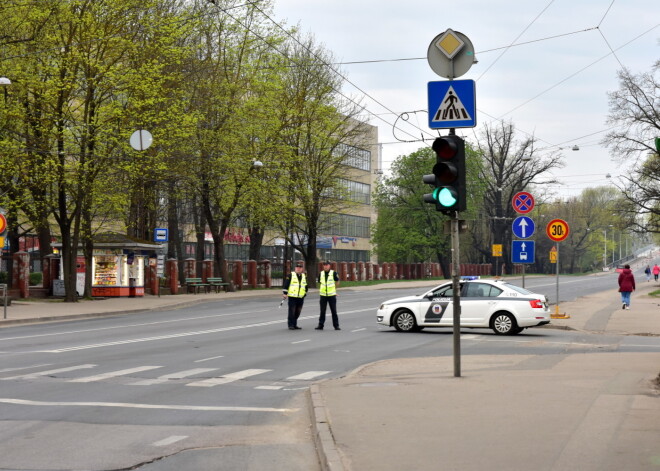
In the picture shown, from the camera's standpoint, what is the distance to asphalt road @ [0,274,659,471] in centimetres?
827

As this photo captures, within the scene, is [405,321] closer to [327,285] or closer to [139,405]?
[327,285]

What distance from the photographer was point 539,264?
136375 mm

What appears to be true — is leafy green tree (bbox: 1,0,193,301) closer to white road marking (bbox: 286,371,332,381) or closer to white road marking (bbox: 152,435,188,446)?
white road marking (bbox: 286,371,332,381)

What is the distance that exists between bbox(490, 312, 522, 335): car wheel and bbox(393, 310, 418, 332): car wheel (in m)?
2.10

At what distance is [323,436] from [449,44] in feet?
21.5

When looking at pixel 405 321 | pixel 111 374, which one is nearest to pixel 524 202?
pixel 405 321

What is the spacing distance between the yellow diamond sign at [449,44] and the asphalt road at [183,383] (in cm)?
508

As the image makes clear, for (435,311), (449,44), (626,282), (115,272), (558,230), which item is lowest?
(435,311)

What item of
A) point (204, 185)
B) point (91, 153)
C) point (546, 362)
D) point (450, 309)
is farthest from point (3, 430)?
point (204, 185)

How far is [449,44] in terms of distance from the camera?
A: 1288 cm

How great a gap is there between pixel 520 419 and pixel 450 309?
14.7 m

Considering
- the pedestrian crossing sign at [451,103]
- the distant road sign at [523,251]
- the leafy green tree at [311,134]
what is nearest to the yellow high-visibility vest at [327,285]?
the distant road sign at [523,251]

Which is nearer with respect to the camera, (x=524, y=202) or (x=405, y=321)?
(x=405, y=321)

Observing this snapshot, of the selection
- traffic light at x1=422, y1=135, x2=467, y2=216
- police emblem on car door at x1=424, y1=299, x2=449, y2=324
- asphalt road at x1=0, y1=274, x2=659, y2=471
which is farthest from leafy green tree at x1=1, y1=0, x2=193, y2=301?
traffic light at x1=422, y1=135, x2=467, y2=216
